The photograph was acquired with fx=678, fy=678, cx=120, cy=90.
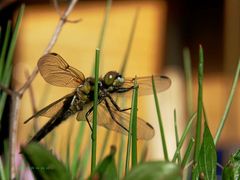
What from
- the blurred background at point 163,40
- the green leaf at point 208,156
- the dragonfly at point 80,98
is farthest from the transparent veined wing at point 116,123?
the blurred background at point 163,40

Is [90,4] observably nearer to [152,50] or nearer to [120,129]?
[152,50]

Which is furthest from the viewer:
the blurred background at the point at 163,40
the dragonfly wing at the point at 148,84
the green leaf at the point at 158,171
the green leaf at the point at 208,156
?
the blurred background at the point at 163,40

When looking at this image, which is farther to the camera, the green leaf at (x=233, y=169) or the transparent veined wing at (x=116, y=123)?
the transparent veined wing at (x=116, y=123)

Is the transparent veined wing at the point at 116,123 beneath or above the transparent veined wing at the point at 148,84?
beneath

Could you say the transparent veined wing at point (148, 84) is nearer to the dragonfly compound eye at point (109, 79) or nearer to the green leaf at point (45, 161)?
the dragonfly compound eye at point (109, 79)

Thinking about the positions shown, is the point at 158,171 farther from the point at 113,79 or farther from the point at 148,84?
the point at 148,84

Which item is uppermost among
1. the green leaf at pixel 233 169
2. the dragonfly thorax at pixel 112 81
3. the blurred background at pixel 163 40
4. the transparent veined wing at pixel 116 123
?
the blurred background at pixel 163 40

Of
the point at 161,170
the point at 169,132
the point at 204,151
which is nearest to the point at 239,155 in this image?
the point at 204,151
